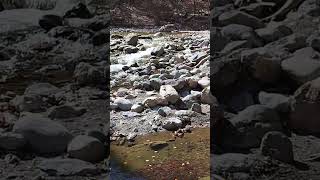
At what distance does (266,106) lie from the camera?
11.7ft

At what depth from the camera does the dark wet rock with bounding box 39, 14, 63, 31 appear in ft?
19.5

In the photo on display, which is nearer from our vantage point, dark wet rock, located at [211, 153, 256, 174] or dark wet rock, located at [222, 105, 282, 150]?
dark wet rock, located at [211, 153, 256, 174]

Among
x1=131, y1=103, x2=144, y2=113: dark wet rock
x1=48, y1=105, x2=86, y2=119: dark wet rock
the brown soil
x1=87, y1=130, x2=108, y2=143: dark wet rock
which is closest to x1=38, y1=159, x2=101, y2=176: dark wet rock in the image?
x1=87, y1=130, x2=108, y2=143: dark wet rock

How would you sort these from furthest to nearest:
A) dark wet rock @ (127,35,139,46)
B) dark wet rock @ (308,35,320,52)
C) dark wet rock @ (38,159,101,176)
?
dark wet rock @ (127,35,139,46) → dark wet rock @ (308,35,320,52) → dark wet rock @ (38,159,101,176)

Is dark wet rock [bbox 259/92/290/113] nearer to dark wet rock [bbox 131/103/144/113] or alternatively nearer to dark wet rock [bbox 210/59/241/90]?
dark wet rock [bbox 210/59/241/90]

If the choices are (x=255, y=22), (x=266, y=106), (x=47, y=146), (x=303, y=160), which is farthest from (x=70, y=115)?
(x=255, y=22)

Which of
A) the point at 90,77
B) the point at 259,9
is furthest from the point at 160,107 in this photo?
the point at 259,9

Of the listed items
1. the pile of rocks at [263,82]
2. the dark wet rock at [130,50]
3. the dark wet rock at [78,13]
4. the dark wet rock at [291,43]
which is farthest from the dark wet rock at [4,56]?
the dark wet rock at [291,43]

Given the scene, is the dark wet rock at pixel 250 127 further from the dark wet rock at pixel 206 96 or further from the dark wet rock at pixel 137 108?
the dark wet rock at pixel 137 108

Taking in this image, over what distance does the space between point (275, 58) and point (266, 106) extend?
519 mm

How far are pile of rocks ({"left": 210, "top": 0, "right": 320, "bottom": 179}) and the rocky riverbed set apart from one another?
0.63 ft

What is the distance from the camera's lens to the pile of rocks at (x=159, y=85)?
3836 millimetres

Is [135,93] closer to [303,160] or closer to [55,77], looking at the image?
[55,77]

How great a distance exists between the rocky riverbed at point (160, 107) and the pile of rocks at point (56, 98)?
0.59ft
